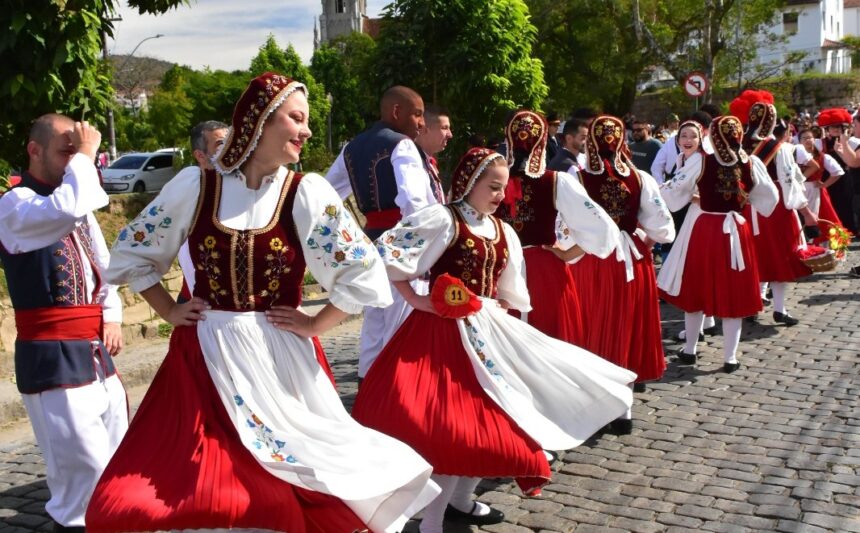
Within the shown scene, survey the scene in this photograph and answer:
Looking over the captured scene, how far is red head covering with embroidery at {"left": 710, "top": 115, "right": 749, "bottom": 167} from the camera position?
762 centimetres

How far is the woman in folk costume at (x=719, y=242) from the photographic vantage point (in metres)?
7.71

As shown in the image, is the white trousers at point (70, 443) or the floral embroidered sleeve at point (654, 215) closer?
the white trousers at point (70, 443)

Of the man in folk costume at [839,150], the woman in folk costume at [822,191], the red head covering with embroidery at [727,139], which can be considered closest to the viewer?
the red head covering with embroidery at [727,139]

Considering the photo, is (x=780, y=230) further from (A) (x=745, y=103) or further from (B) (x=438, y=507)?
(B) (x=438, y=507)

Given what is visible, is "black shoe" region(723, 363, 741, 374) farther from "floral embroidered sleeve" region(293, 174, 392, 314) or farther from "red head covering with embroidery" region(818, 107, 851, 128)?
"red head covering with embroidery" region(818, 107, 851, 128)

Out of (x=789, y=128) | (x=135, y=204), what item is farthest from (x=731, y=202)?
(x=135, y=204)

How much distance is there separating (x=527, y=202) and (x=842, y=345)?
4065 millimetres

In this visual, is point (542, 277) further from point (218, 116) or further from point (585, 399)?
point (218, 116)

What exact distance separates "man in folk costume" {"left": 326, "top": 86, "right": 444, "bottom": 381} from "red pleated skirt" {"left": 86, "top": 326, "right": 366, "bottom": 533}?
3094 millimetres

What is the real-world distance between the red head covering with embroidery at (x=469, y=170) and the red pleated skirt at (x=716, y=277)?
12.1 ft

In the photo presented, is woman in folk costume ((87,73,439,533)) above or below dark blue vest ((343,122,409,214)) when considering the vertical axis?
below

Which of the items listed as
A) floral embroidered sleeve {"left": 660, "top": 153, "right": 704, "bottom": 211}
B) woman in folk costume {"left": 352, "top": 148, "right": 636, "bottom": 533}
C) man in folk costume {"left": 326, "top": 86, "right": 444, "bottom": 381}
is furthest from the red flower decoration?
floral embroidered sleeve {"left": 660, "top": 153, "right": 704, "bottom": 211}

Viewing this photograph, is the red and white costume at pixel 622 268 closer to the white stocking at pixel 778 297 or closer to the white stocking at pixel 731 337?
the white stocking at pixel 731 337

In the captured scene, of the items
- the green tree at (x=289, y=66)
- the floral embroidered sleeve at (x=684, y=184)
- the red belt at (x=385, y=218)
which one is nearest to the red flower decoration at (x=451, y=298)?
the red belt at (x=385, y=218)
